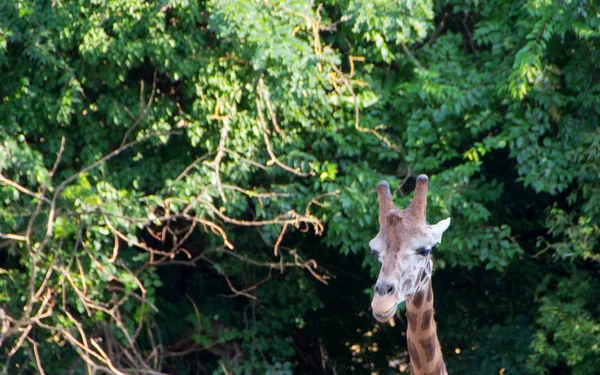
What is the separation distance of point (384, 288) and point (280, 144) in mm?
3525

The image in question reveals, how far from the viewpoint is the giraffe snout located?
3428mm

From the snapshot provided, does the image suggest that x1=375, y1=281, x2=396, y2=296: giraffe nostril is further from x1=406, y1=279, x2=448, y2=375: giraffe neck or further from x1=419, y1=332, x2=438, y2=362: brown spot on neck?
x1=419, y1=332, x2=438, y2=362: brown spot on neck

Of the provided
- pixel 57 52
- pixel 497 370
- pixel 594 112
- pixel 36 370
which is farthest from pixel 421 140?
pixel 36 370

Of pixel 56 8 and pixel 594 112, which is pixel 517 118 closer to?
pixel 594 112

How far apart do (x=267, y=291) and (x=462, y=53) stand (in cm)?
249

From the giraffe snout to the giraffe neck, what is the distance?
46 centimetres

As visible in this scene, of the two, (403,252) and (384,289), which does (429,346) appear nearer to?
(403,252)

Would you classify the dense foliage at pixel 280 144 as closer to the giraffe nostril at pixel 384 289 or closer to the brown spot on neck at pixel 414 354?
the brown spot on neck at pixel 414 354

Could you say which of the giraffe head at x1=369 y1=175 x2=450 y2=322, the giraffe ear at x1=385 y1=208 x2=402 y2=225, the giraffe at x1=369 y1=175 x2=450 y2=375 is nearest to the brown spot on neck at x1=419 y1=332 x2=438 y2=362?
the giraffe at x1=369 y1=175 x2=450 y2=375

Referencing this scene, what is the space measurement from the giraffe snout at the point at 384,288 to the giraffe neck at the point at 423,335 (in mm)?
463

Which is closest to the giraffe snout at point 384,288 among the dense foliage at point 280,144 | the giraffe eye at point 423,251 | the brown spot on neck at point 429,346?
the giraffe eye at point 423,251

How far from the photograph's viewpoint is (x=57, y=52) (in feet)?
21.6

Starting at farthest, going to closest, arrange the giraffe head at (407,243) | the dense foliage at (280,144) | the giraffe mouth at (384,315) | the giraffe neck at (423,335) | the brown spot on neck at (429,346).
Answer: the dense foliage at (280,144) → the brown spot on neck at (429,346) → the giraffe neck at (423,335) → the giraffe head at (407,243) → the giraffe mouth at (384,315)

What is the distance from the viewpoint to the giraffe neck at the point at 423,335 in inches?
157
